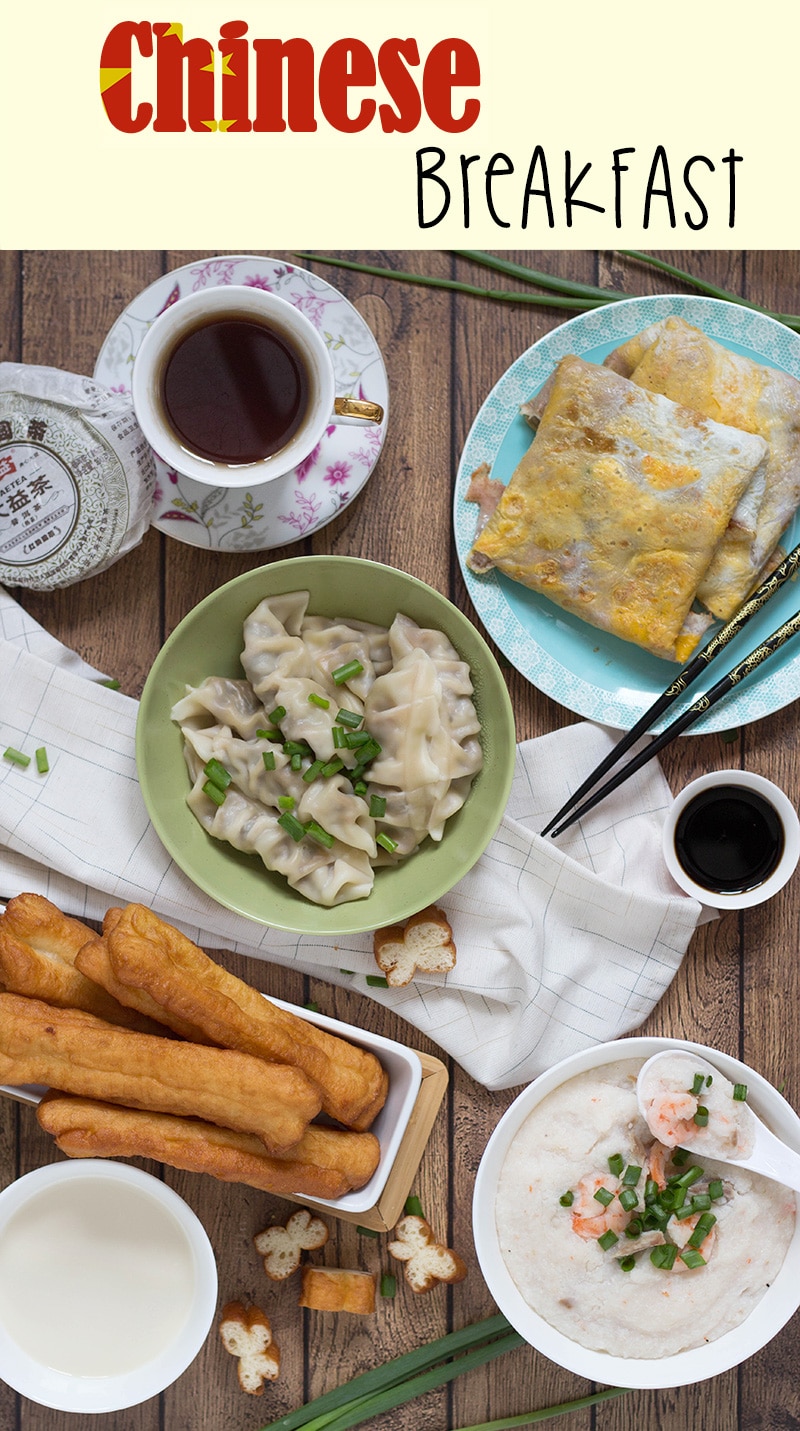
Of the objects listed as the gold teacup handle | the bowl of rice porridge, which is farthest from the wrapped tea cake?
the bowl of rice porridge

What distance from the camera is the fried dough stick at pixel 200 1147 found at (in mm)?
1917

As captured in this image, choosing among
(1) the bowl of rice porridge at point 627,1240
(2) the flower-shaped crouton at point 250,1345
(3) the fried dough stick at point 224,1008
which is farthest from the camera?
(2) the flower-shaped crouton at point 250,1345

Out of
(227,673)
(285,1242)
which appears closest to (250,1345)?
(285,1242)

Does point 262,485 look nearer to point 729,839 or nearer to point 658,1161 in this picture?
point 729,839

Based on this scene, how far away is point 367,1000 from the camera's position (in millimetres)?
2271

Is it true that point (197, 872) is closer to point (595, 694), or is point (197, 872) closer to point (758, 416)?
point (595, 694)

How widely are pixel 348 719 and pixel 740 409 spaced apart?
1009mm

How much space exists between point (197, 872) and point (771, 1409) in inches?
68.7

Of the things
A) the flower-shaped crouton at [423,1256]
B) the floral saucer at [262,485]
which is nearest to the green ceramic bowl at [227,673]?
the floral saucer at [262,485]

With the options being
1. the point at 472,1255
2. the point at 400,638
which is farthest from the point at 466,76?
the point at 472,1255

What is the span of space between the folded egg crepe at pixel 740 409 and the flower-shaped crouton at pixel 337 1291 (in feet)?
5.34

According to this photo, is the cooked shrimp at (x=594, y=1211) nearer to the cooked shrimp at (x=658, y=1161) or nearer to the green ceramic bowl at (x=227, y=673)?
the cooked shrimp at (x=658, y=1161)

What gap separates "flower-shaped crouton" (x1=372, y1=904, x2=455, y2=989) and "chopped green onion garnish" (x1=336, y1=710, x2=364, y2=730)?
415mm

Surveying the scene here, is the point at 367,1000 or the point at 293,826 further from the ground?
the point at 293,826
